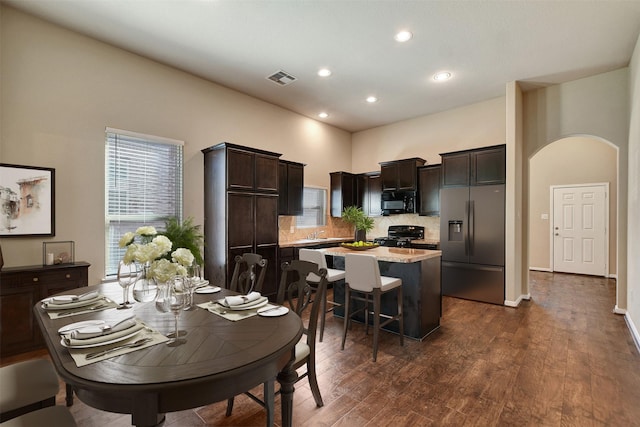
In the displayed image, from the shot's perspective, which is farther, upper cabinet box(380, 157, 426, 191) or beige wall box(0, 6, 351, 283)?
upper cabinet box(380, 157, 426, 191)

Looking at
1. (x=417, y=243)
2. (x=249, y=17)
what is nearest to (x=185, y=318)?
(x=249, y=17)

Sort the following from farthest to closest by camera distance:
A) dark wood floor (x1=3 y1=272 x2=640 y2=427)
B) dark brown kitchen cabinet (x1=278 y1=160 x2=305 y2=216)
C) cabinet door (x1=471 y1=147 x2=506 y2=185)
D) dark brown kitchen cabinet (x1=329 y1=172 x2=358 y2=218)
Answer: dark brown kitchen cabinet (x1=329 y1=172 x2=358 y2=218), dark brown kitchen cabinet (x1=278 y1=160 x2=305 y2=216), cabinet door (x1=471 y1=147 x2=506 y2=185), dark wood floor (x1=3 y1=272 x2=640 y2=427)

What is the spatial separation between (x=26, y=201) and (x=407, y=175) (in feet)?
18.6

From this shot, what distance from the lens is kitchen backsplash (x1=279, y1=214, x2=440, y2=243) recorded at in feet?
19.4

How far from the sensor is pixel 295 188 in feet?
18.8

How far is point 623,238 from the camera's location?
4.12 metres

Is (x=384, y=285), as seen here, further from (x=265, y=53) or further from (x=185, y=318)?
(x=265, y=53)

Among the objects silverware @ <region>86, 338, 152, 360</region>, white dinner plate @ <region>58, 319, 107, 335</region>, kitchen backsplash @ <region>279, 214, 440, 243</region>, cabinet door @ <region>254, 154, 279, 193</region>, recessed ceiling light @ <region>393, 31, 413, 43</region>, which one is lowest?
silverware @ <region>86, 338, 152, 360</region>

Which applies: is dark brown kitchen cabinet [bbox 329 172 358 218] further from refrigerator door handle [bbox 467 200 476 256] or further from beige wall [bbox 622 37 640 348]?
beige wall [bbox 622 37 640 348]

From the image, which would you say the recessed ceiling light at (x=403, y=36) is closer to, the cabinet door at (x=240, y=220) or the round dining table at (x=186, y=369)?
the cabinet door at (x=240, y=220)

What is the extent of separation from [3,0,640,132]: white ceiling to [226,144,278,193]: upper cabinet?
1152 mm

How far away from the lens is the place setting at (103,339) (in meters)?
1.23

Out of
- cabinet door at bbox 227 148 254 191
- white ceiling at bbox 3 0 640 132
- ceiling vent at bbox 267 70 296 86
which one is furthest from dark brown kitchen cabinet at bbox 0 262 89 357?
ceiling vent at bbox 267 70 296 86

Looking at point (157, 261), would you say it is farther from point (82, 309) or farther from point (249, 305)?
point (82, 309)
